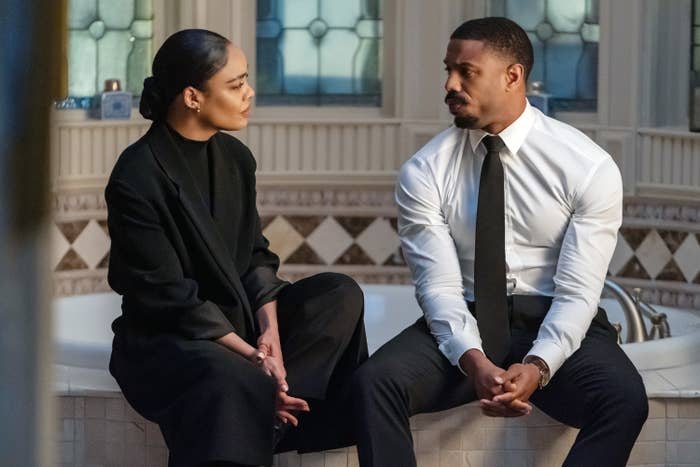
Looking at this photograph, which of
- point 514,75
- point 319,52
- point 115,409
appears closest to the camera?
point 514,75

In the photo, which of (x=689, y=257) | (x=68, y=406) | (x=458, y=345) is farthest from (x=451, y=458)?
(x=689, y=257)

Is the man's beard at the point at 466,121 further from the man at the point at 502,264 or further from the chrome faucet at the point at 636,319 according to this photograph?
the chrome faucet at the point at 636,319

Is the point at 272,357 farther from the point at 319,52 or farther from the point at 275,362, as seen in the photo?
the point at 319,52

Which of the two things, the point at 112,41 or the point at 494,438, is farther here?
the point at 112,41

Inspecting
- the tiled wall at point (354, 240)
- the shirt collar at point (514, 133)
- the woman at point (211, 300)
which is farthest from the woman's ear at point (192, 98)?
the tiled wall at point (354, 240)

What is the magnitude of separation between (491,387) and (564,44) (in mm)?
2496

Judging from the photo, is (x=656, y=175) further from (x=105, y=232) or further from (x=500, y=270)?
(x=500, y=270)

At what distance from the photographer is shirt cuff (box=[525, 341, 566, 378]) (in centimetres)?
186

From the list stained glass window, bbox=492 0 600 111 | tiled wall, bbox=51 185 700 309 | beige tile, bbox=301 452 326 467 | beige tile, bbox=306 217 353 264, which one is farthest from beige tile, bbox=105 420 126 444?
stained glass window, bbox=492 0 600 111

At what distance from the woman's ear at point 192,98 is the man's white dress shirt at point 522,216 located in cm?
35

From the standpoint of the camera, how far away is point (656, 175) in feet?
12.8

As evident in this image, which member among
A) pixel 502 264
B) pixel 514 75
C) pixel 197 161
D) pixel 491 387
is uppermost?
pixel 514 75

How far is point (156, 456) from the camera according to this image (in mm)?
2152

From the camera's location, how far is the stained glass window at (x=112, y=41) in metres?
4.11
